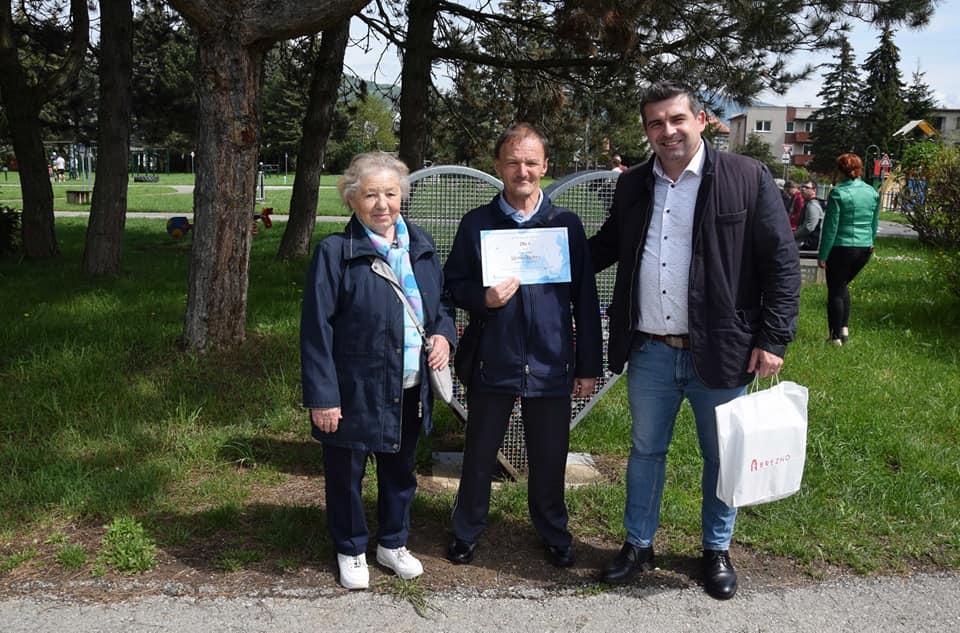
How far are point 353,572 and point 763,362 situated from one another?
5.79 ft

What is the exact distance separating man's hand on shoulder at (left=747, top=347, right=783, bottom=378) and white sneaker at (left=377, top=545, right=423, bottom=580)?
1.53 m

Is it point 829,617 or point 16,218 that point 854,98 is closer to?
point 16,218

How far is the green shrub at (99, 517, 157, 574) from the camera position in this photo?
3410 mm

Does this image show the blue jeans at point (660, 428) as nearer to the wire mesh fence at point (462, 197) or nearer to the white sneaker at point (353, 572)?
the wire mesh fence at point (462, 197)

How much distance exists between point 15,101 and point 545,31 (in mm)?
6963

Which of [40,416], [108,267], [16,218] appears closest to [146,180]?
[16,218]

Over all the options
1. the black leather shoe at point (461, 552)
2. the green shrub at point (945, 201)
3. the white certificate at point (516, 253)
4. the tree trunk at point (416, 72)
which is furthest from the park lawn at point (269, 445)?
the tree trunk at point (416, 72)

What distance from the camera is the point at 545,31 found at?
10.0m

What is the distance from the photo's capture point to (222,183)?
5445mm

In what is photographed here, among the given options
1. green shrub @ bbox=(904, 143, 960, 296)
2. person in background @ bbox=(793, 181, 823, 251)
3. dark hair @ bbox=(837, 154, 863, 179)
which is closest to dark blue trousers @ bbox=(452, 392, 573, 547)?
dark hair @ bbox=(837, 154, 863, 179)

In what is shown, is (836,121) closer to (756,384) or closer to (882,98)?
(882,98)

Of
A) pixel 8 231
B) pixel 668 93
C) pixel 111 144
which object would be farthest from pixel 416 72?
pixel 668 93

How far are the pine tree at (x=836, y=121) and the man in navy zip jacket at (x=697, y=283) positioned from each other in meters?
64.8

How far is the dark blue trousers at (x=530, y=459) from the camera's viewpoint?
345 cm
